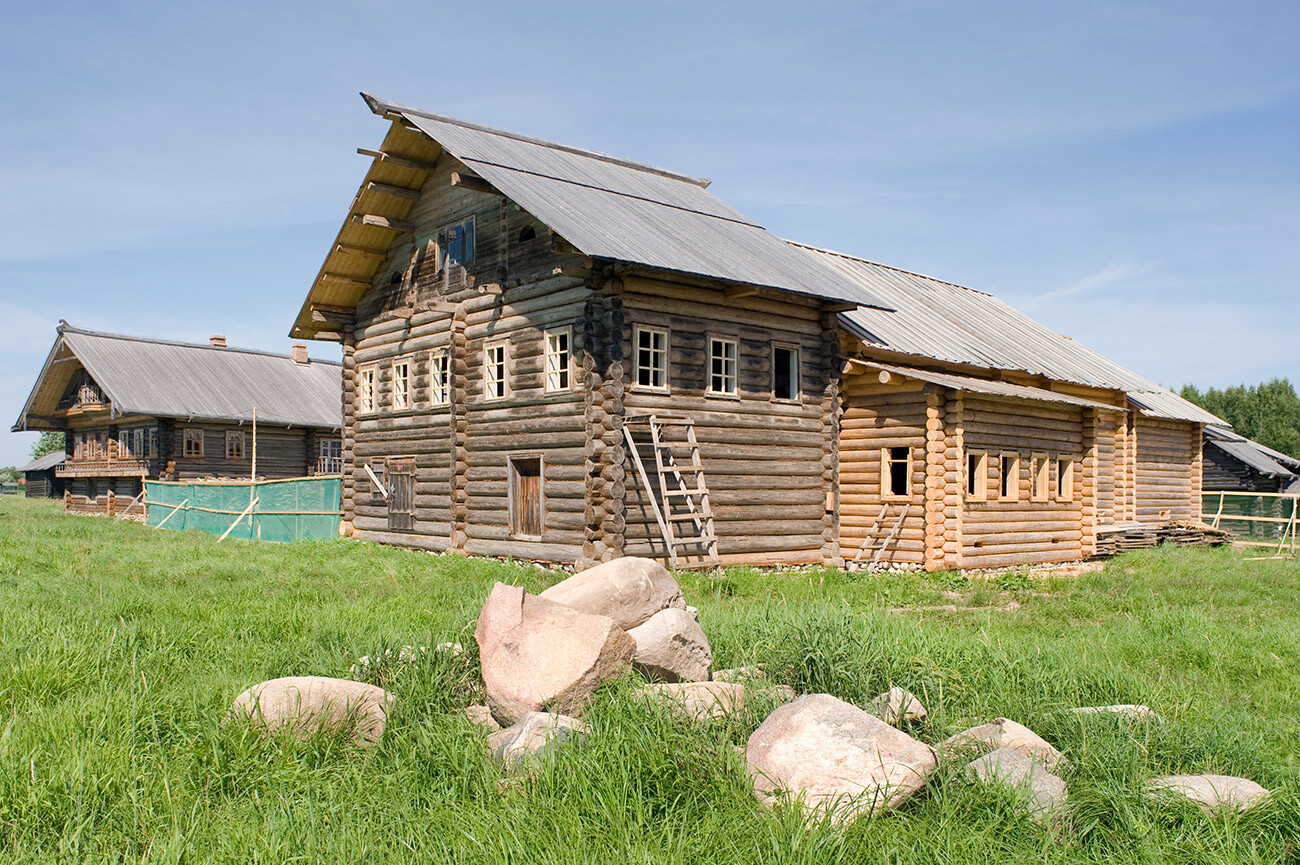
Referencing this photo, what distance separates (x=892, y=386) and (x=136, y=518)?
2679cm

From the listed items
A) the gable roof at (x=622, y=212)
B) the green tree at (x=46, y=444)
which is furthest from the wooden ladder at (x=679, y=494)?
the green tree at (x=46, y=444)

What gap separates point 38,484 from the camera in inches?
A: 2501

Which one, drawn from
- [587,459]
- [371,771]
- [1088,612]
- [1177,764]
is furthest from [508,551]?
[1177,764]

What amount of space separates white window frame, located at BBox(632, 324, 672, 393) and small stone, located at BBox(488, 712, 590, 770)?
10897mm

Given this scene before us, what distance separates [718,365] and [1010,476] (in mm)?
6727

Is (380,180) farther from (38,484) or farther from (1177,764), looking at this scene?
(38,484)

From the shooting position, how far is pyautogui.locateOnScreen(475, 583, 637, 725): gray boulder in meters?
6.49

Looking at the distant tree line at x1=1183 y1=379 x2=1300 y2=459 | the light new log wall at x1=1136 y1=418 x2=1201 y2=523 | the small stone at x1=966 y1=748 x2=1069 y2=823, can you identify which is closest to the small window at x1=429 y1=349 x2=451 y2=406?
the small stone at x1=966 y1=748 x2=1069 y2=823

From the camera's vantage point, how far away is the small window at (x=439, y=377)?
20625 mm

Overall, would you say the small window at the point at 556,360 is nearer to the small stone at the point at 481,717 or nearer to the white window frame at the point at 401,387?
the white window frame at the point at 401,387

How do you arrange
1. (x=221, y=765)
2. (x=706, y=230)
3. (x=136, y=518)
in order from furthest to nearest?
(x=136, y=518) < (x=706, y=230) < (x=221, y=765)

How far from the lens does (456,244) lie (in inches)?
796

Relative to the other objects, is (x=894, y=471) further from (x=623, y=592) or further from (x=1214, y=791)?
(x=1214, y=791)

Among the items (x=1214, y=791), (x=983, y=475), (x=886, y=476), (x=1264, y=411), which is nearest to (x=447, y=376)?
(x=886, y=476)
